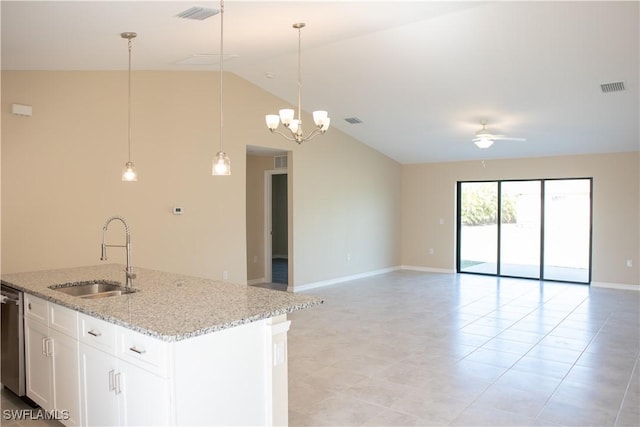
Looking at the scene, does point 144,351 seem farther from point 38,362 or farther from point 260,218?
point 260,218

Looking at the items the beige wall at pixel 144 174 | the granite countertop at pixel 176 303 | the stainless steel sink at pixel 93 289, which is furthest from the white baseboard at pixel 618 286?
the stainless steel sink at pixel 93 289

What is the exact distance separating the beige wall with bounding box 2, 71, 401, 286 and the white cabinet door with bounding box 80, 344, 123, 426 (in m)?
2.78

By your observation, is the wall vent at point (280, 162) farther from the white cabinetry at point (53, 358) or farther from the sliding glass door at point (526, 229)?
the white cabinetry at point (53, 358)

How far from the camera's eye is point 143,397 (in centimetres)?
229

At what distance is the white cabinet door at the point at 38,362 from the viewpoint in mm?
3098

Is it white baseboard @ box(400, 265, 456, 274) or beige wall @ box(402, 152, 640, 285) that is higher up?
beige wall @ box(402, 152, 640, 285)

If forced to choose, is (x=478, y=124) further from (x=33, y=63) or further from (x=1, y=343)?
(x=1, y=343)

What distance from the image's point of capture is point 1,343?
362 cm

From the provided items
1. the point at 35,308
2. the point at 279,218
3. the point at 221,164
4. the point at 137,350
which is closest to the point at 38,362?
the point at 35,308

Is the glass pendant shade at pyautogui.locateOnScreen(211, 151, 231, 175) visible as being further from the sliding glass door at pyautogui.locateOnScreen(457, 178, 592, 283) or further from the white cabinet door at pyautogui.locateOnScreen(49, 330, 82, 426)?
the sliding glass door at pyautogui.locateOnScreen(457, 178, 592, 283)

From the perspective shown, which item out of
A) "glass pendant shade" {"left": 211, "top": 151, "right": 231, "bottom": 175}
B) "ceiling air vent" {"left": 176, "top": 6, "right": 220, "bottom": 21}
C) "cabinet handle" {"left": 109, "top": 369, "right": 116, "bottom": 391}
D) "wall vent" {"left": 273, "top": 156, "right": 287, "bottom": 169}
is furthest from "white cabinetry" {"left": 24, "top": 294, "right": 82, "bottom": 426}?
"wall vent" {"left": 273, "top": 156, "right": 287, "bottom": 169}

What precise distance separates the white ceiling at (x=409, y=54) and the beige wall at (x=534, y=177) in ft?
1.48

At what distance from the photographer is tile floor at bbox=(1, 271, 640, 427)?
11.0 ft

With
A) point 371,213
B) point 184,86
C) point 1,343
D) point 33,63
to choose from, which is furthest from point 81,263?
point 371,213
